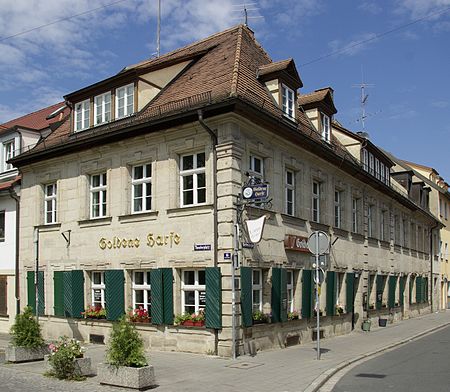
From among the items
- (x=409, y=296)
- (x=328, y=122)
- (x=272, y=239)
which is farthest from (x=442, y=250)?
(x=272, y=239)

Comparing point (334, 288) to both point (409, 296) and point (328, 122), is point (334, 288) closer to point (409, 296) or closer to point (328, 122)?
point (328, 122)

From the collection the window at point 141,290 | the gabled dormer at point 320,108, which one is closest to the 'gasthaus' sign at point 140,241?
the window at point 141,290

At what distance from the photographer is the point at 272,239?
58.3ft

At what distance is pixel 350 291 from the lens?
A: 24.4m

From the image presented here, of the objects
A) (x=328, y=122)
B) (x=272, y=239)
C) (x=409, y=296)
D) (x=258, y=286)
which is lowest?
(x=409, y=296)

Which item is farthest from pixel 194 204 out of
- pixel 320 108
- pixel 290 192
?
pixel 320 108

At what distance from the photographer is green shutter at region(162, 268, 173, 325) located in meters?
16.8

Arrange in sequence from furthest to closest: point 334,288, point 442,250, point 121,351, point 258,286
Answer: point 442,250 < point 334,288 < point 258,286 < point 121,351

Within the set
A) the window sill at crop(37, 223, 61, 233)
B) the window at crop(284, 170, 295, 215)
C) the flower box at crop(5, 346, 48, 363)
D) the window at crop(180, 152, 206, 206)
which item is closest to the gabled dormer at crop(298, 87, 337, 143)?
the window at crop(284, 170, 295, 215)

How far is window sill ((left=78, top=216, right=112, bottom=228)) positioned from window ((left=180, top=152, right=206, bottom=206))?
3.17 meters

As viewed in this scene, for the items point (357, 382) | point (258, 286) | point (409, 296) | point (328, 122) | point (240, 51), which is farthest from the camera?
point (409, 296)

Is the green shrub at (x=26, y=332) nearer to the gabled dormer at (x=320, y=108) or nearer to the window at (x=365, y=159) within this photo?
the gabled dormer at (x=320, y=108)

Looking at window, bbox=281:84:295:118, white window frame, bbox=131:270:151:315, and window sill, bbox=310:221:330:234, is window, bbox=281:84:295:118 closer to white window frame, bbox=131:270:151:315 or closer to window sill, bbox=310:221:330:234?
window sill, bbox=310:221:330:234

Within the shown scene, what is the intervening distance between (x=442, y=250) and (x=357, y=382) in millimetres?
40369
